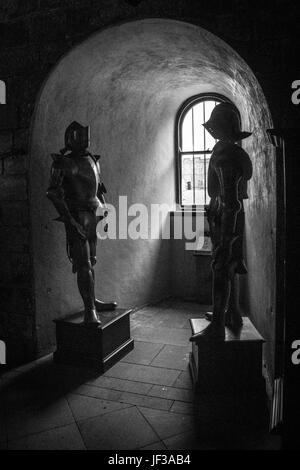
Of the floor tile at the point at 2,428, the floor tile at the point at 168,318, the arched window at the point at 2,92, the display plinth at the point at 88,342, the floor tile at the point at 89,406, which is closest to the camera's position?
the floor tile at the point at 2,428

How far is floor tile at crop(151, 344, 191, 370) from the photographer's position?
3.92 m

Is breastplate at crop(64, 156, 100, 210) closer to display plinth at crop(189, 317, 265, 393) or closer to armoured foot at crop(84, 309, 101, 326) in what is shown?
armoured foot at crop(84, 309, 101, 326)

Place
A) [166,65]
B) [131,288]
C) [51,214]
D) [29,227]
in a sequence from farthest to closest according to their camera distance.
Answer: [131,288]
[166,65]
[51,214]
[29,227]

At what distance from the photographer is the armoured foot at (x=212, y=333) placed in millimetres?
3199

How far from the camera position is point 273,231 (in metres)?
3.09

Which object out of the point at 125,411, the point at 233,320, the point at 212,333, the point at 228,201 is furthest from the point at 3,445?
the point at 228,201

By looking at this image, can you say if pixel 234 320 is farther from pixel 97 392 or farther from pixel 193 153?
pixel 193 153

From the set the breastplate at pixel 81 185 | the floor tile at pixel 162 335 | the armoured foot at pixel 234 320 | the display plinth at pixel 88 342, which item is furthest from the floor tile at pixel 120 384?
the breastplate at pixel 81 185

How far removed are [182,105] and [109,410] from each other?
5.50 metres

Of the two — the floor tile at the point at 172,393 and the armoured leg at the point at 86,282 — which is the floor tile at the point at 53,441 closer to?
the floor tile at the point at 172,393

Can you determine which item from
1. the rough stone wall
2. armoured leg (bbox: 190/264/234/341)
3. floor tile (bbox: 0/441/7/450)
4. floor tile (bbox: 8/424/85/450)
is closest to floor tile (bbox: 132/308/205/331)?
the rough stone wall

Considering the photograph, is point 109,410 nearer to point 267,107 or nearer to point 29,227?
point 29,227
